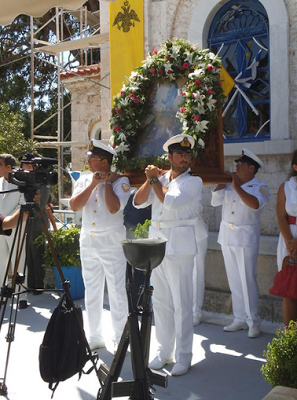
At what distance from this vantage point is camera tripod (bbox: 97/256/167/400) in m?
2.71

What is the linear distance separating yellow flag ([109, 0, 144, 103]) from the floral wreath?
89.8 inches

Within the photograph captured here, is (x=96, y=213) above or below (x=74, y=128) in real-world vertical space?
below

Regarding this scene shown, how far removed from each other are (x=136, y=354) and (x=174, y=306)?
1615 mm

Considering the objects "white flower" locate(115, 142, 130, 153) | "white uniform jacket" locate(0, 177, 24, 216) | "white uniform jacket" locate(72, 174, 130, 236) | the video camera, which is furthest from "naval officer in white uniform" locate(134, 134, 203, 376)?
"white uniform jacket" locate(0, 177, 24, 216)

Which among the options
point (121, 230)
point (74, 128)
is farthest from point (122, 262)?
point (74, 128)

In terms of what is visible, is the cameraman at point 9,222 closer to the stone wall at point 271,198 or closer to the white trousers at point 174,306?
the white trousers at point 174,306

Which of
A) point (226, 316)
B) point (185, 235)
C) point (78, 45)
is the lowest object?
point (226, 316)

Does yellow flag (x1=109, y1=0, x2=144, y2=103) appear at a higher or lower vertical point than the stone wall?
higher

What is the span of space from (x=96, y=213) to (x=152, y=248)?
1.88 meters

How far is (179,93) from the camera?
187 inches

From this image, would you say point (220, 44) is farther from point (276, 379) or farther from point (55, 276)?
point (276, 379)

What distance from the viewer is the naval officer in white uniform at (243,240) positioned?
5.15 metres

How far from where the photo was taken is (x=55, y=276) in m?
6.88

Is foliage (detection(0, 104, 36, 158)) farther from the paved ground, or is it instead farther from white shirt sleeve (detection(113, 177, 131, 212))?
white shirt sleeve (detection(113, 177, 131, 212))
